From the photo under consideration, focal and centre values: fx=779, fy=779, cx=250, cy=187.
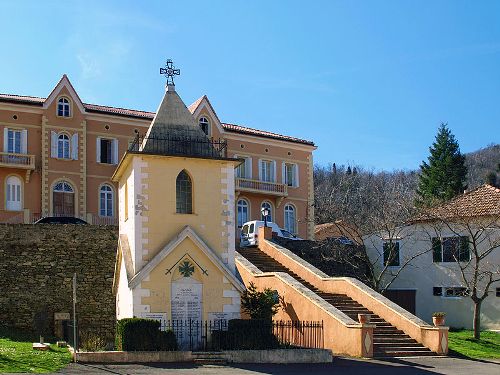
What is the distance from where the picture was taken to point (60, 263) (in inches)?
1248

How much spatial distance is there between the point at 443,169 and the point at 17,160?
3655cm

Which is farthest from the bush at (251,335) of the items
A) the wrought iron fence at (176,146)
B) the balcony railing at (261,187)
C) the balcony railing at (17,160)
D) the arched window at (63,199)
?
the balcony railing at (261,187)

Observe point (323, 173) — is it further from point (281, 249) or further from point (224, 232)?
point (224, 232)

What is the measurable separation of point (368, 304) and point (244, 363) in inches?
323

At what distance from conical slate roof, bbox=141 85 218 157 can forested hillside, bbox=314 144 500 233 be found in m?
13.3

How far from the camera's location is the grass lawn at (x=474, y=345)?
26.7 meters

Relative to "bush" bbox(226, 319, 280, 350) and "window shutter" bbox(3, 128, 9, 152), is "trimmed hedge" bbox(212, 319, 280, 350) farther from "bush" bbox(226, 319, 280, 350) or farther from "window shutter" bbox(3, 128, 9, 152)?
"window shutter" bbox(3, 128, 9, 152)

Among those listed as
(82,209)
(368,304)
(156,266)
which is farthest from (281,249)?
(82,209)

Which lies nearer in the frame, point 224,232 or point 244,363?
point 244,363

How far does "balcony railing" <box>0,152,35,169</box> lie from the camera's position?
4475 centimetres

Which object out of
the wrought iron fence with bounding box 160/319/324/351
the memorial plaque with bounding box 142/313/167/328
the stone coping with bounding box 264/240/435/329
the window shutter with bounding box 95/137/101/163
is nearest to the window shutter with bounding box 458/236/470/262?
the stone coping with bounding box 264/240/435/329

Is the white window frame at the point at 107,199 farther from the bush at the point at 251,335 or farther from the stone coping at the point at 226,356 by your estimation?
the stone coping at the point at 226,356

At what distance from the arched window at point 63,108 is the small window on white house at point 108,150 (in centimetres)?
256

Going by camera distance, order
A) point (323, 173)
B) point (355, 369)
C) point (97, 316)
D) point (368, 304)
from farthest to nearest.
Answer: point (323, 173) → point (97, 316) → point (368, 304) → point (355, 369)
